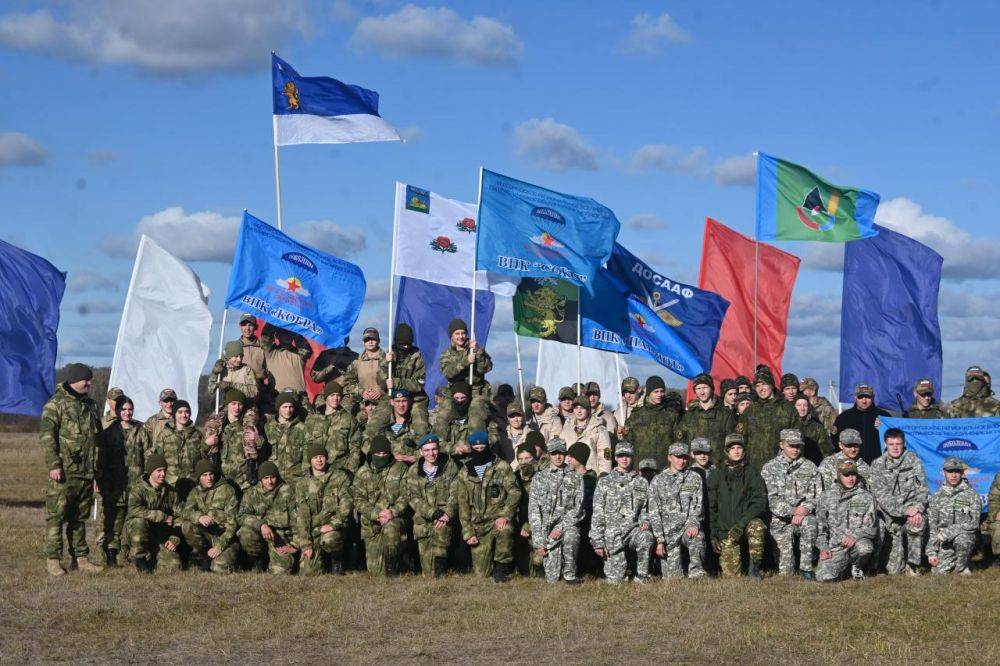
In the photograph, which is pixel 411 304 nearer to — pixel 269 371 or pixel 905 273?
pixel 269 371

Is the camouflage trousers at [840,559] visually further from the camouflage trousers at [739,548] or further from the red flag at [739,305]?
the red flag at [739,305]

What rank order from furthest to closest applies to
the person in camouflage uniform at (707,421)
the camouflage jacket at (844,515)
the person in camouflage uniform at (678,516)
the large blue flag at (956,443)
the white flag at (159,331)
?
1. the white flag at (159,331)
2. the large blue flag at (956,443)
3. the person in camouflage uniform at (707,421)
4. the person in camouflage uniform at (678,516)
5. the camouflage jacket at (844,515)

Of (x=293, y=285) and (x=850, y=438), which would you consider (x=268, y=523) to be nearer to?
(x=293, y=285)

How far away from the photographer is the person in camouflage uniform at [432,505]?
14.7 m

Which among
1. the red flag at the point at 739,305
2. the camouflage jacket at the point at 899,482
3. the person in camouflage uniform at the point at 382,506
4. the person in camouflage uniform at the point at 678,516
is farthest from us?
the red flag at the point at 739,305

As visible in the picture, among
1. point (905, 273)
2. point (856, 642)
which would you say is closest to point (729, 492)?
point (856, 642)

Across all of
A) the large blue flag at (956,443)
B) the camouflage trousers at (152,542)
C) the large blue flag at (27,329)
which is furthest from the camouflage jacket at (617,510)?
the large blue flag at (27,329)

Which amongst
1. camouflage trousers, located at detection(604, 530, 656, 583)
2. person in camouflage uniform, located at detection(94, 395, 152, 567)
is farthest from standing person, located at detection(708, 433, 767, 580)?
person in camouflage uniform, located at detection(94, 395, 152, 567)

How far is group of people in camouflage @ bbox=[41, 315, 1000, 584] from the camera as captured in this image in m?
14.4

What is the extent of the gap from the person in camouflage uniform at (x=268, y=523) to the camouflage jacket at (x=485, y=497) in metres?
2.07

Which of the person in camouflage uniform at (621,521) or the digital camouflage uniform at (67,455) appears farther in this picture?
the digital camouflage uniform at (67,455)

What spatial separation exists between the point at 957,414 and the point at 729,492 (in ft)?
12.9

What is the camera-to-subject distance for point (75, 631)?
1181cm

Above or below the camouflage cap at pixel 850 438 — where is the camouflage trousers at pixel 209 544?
below
